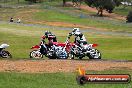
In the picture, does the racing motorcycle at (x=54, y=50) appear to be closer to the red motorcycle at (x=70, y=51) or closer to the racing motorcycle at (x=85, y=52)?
the red motorcycle at (x=70, y=51)

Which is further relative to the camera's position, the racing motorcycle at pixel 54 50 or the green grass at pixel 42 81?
the racing motorcycle at pixel 54 50

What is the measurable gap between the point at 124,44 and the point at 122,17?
80.7 m

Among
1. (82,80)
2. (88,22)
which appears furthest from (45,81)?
(88,22)

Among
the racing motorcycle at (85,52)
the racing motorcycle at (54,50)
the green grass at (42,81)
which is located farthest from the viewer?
the racing motorcycle at (85,52)

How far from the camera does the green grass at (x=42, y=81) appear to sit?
1299 centimetres

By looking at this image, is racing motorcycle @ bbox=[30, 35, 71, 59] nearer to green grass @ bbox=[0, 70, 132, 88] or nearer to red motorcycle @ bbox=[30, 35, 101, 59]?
red motorcycle @ bbox=[30, 35, 101, 59]

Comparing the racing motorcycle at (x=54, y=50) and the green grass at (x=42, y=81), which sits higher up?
the green grass at (x=42, y=81)

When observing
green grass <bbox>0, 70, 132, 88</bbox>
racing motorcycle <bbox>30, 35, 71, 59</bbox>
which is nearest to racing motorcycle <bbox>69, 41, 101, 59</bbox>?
racing motorcycle <bbox>30, 35, 71, 59</bbox>

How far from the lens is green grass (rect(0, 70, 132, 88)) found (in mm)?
12993

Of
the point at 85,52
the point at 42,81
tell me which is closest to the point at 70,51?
the point at 85,52

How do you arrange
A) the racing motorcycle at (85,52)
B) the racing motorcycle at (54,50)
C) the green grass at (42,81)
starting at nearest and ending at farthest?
the green grass at (42,81) → the racing motorcycle at (54,50) → the racing motorcycle at (85,52)

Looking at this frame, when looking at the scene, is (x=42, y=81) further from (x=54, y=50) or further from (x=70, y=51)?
(x=70, y=51)

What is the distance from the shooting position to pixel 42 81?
14.0m

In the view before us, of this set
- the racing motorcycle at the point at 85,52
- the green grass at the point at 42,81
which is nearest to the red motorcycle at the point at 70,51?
the racing motorcycle at the point at 85,52
